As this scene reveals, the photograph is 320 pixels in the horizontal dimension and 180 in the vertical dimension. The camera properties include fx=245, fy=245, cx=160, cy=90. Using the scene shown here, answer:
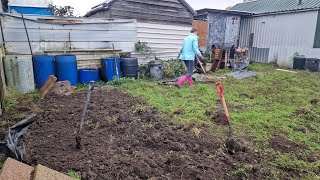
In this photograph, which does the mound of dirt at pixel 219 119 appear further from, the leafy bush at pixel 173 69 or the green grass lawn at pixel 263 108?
the leafy bush at pixel 173 69

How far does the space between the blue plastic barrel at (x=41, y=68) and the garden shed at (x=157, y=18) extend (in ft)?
11.1

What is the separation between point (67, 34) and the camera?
8.26m

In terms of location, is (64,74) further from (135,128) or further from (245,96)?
(245,96)

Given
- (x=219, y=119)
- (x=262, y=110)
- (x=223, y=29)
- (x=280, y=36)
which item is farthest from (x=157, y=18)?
(x=280, y=36)

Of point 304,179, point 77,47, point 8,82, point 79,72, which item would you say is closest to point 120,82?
point 79,72

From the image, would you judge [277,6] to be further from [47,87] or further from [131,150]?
[131,150]

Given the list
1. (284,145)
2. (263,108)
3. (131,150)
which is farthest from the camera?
(263,108)

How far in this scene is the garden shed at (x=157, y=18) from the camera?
9.78 meters

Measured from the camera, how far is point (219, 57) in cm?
1174

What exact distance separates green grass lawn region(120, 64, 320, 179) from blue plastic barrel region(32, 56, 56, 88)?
2.37 m

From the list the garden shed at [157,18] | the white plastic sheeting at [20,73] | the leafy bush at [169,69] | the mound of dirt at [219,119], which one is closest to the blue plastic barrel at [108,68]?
the leafy bush at [169,69]

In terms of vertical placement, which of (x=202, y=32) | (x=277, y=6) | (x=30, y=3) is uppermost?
(x=277, y=6)

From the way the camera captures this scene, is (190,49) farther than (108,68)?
No

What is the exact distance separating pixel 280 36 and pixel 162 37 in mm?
7540
